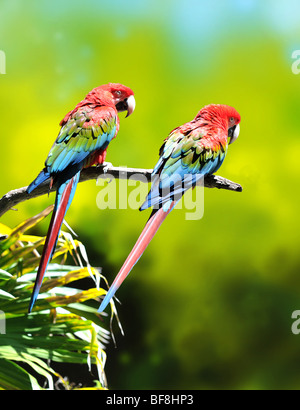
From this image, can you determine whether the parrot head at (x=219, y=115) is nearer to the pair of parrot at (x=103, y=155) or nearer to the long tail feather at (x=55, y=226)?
the pair of parrot at (x=103, y=155)

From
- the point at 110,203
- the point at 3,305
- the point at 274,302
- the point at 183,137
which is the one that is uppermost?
the point at 183,137

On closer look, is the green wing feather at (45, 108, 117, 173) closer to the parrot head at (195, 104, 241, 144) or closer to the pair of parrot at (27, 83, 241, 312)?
the pair of parrot at (27, 83, 241, 312)

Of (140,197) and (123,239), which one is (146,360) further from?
(140,197)

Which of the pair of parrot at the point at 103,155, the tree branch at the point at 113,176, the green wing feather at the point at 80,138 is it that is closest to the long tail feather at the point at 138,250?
the pair of parrot at the point at 103,155

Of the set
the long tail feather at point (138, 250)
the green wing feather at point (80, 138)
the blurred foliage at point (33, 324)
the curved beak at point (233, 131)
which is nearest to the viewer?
the long tail feather at point (138, 250)

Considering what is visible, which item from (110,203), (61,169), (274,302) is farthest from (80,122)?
(274,302)

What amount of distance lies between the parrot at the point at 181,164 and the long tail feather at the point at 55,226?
18 centimetres


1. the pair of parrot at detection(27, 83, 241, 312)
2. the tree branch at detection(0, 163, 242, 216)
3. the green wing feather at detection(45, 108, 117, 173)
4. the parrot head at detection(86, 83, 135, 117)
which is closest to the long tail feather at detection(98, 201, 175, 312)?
the pair of parrot at detection(27, 83, 241, 312)

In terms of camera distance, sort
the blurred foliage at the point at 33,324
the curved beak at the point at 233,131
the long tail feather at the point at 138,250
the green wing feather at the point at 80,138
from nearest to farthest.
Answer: the long tail feather at the point at 138,250 → the green wing feather at the point at 80,138 → the blurred foliage at the point at 33,324 → the curved beak at the point at 233,131

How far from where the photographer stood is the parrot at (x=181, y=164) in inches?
53.2
